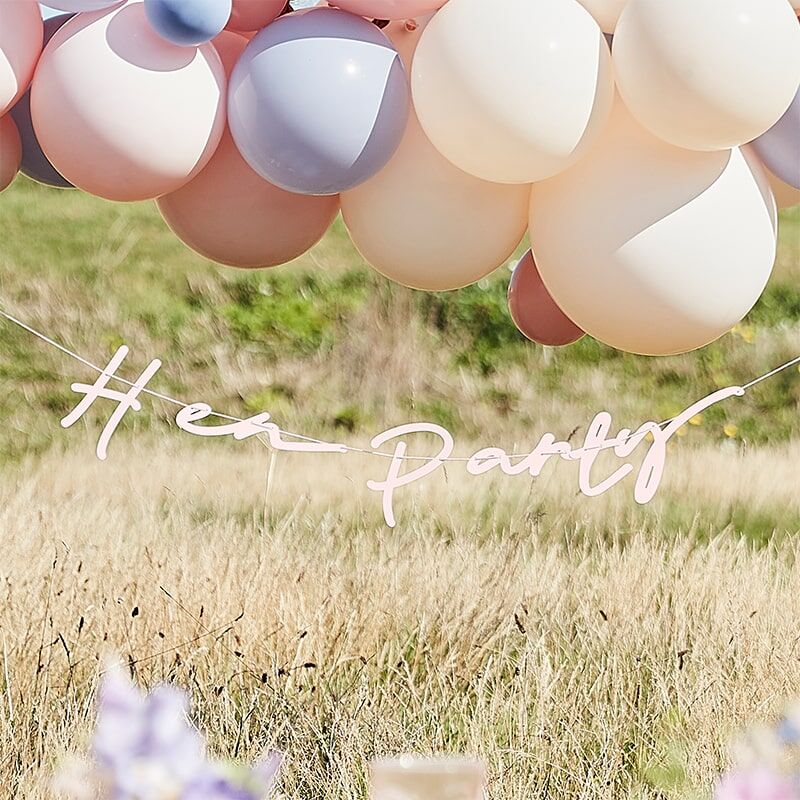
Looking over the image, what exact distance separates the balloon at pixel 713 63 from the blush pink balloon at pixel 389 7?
0.22 meters

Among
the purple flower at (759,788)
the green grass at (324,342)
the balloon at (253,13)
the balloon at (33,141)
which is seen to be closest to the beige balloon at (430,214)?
the balloon at (253,13)

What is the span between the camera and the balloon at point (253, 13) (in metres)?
1.42

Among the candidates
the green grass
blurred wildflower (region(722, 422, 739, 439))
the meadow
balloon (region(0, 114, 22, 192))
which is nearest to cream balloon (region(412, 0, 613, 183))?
balloon (region(0, 114, 22, 192))

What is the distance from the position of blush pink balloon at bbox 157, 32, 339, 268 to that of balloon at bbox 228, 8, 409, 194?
0.41ft

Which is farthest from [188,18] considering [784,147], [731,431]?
[731,431]

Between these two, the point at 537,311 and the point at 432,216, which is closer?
the point at 432,216

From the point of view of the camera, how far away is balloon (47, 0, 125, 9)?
1357 mm

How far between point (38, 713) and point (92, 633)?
331 mm

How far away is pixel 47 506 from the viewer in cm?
299

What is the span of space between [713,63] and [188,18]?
52cm

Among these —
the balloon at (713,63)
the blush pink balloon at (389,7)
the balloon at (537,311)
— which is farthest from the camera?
the balloon at (537,311)

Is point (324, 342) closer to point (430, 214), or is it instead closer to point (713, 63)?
point (430, 214)

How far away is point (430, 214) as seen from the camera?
1.46m

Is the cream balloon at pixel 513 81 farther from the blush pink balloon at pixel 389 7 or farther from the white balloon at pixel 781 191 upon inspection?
the white balloon at pixel 781 191
